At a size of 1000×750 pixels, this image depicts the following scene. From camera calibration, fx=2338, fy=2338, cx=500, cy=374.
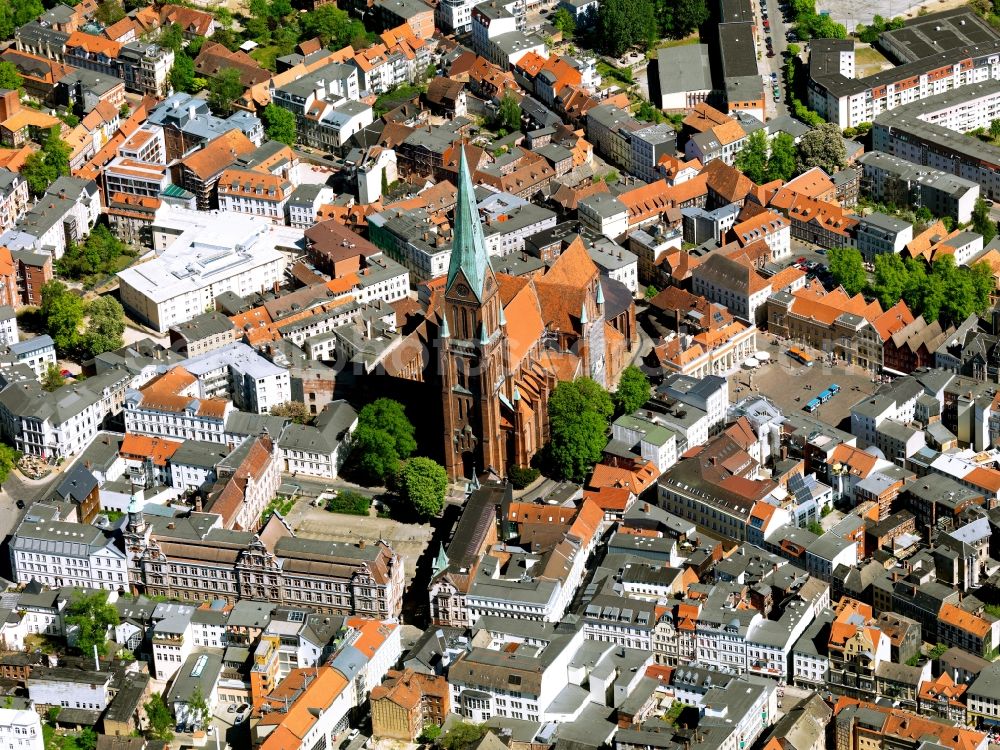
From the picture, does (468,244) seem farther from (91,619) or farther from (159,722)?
(159,722)

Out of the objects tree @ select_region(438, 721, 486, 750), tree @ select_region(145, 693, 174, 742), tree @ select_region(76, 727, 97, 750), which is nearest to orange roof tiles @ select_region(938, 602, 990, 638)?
tree @ select_region(438, 721, 486, 750)

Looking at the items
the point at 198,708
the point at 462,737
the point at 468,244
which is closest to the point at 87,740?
the point at 198,708

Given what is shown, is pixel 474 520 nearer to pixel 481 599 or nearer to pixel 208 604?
pixel 481 599

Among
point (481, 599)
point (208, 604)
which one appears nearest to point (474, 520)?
point (481, 599)

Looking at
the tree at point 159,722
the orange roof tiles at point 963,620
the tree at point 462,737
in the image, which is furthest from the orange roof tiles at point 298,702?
the orange roof tiles at point 963,620

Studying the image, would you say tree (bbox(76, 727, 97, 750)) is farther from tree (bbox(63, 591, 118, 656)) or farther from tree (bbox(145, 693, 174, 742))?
tree (bbox(63, 591, 118, 656))

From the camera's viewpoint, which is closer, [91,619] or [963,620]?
[963,620]
